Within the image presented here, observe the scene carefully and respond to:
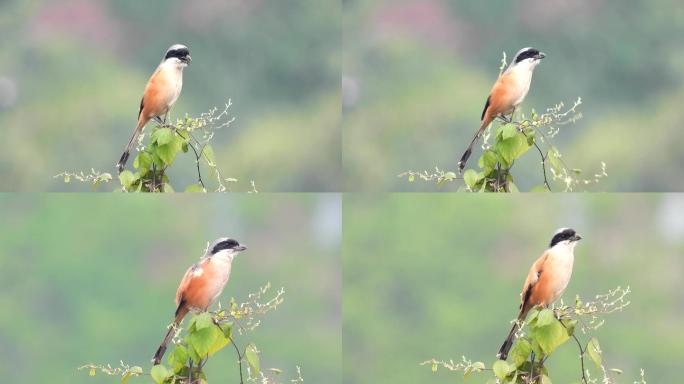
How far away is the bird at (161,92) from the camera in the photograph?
4195mm

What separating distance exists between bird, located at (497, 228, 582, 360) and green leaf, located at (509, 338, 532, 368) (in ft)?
0.22

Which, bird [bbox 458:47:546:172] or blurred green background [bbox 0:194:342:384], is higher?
bird [bbox 458:47:546:172]

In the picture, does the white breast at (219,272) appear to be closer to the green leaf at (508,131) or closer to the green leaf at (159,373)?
the green leaf at (159,373)

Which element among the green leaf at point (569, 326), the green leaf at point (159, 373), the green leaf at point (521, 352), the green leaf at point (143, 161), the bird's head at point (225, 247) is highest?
the green leaf at point (143, 161)

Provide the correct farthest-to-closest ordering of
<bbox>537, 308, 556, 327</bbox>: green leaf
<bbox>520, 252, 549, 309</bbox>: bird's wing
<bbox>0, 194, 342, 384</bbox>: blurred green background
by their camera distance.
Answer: <bbox>0, 194, 342, 384</bbox>: blurred green background → <bbox>520, 252, 549, 309</bbox>: bird's wing → <bbox>537, 308, 556, 327</bbox>: green leaf

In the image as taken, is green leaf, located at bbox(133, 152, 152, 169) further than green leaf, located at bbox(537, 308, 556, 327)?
Yes

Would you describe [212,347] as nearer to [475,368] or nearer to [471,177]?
[475,368]

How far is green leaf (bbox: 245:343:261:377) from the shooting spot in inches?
164

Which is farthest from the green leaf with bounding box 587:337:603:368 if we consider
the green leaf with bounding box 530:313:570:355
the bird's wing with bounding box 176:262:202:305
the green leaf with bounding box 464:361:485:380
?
the bird's wing with bounding box 176:262:202:305

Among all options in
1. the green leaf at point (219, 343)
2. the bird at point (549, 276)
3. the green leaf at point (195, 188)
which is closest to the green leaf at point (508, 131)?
the bird at point (549, 276)

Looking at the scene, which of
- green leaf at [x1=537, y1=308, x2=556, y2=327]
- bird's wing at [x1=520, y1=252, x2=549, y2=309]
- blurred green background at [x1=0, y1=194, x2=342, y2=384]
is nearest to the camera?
green leaf at [x1=537, y1=308, x2=556, y2=327]

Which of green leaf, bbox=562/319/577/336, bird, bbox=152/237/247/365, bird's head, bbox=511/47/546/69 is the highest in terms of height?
bird's head, bbox=511/47/546/69

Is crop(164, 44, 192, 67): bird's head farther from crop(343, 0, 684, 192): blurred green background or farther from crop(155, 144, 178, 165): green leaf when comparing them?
crop(343, 0, 684, 192): blurred green background

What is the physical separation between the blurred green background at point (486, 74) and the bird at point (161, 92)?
567mm
